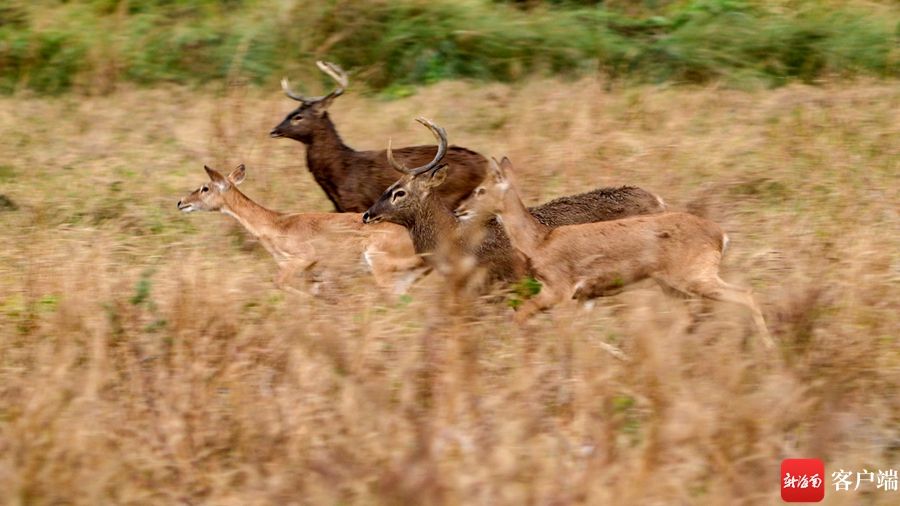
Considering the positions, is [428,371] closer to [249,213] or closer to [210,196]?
[249,213]

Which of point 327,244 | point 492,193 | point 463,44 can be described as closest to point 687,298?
point 492,193

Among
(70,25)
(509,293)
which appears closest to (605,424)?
(509,293)

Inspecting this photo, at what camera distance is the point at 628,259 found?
24.1 feet

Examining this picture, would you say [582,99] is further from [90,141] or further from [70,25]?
[70,25]

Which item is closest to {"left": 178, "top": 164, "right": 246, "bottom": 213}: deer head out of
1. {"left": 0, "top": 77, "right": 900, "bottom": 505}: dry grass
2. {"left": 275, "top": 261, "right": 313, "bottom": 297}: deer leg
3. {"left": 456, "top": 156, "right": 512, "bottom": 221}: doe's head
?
{"left": 0, "top": 77, "right": 900, "bottom": 505}: dry grass

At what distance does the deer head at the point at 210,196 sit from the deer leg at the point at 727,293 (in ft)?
11.4

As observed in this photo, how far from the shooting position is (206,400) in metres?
5.93

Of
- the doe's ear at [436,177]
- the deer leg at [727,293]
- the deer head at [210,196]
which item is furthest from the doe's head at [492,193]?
the deer head at [210,196]

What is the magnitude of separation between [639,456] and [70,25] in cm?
985

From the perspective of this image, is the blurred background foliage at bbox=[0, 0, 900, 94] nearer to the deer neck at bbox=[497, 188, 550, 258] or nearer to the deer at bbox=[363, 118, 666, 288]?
the deer at bbox=[363, 118, 666, 288]

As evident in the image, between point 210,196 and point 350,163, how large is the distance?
1049 mm

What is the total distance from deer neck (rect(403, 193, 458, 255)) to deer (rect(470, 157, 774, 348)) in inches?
23.4

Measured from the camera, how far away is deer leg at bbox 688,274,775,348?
6914mm

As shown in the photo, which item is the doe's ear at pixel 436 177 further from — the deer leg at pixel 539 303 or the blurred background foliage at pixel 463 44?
the blurred background foliage at pixel 463 44
